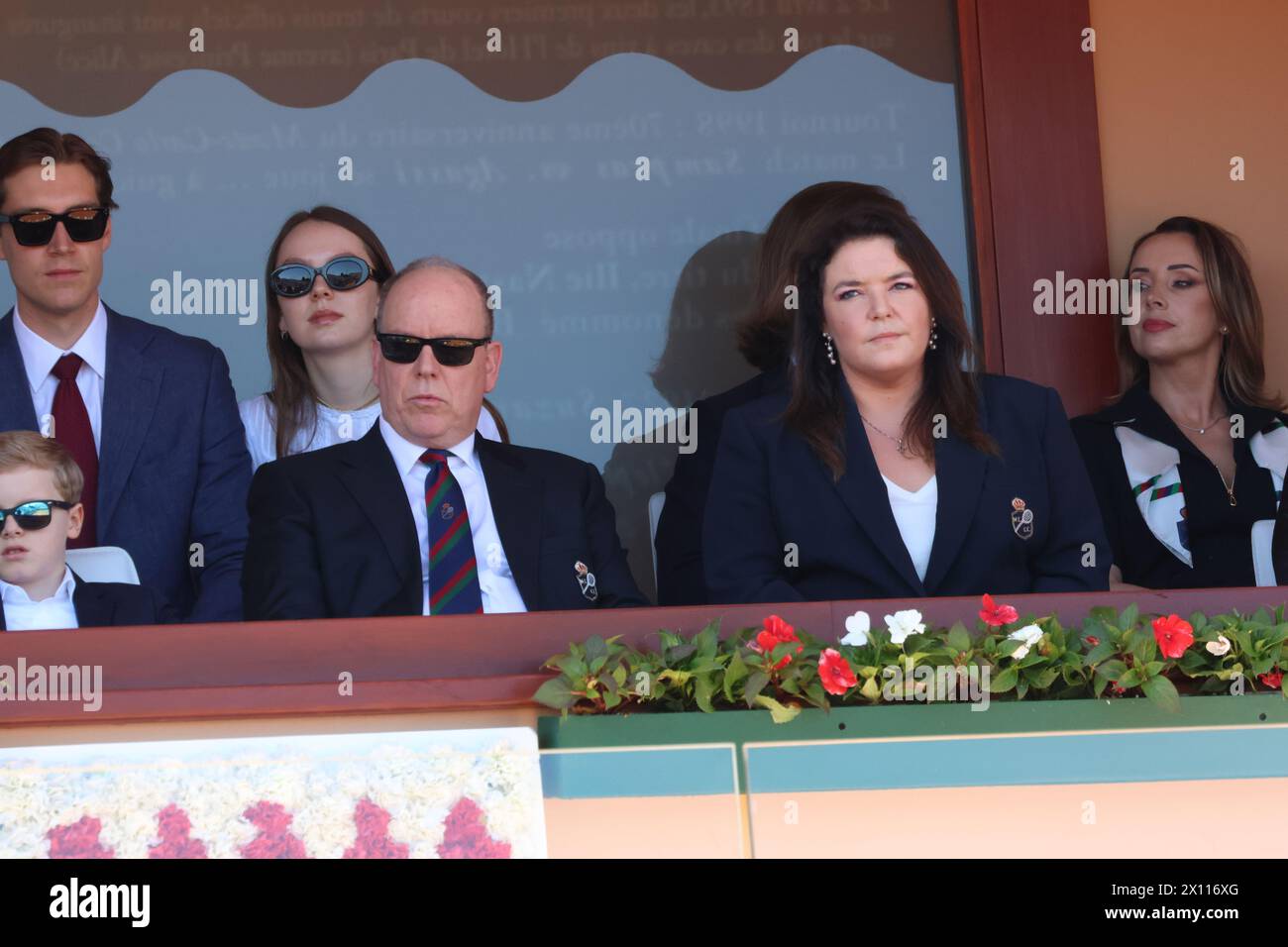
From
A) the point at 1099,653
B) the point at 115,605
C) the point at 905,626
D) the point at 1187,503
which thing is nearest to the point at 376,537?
the point at 115,605

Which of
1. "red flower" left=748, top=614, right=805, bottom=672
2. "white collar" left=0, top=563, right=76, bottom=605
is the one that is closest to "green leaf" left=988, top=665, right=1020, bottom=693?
"red flower" left=748, top=614, right=805, bottom=672

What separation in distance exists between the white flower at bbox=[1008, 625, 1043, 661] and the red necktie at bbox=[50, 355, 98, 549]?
246 centimetres

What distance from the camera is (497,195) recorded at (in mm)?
4941

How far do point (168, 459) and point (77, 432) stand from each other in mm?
247

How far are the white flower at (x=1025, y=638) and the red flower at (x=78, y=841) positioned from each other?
1.74 meters

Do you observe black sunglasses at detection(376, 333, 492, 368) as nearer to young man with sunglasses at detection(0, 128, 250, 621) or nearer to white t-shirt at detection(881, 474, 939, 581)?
young man with sunglasses at detection(0, 128, 250, 621)

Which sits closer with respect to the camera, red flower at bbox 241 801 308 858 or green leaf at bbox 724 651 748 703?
red flower at bbox 241 801 308 858

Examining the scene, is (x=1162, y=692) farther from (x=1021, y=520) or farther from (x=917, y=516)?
(x=917, y=516)

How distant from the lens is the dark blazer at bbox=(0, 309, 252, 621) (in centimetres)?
Result: 454

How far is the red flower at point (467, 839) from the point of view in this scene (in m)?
3.22

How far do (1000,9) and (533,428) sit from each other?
1789 mm

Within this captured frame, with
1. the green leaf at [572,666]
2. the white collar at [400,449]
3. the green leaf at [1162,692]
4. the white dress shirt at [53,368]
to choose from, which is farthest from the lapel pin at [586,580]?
the white dress shirt at [53,368]

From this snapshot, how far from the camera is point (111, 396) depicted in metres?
4.62

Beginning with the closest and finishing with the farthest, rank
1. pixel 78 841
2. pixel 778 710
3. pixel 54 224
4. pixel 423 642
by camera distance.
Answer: pixel 78 841 < pixel 778 710 < pixel 423 642 < pixel 54 224
